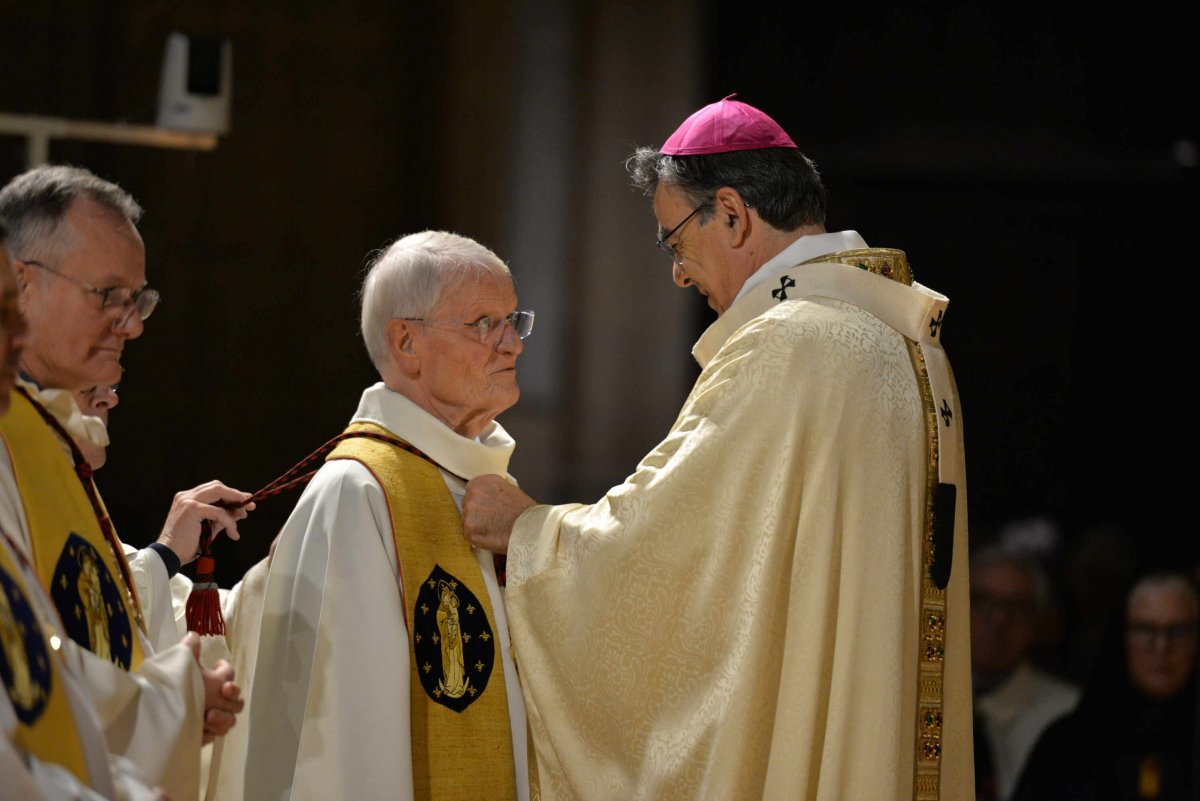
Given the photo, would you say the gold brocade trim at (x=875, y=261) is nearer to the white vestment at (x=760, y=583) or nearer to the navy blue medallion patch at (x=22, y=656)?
the white vestment at (x=760, y=583)

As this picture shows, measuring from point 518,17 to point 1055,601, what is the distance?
3.34 meters

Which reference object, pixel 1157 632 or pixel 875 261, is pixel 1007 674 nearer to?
pixel 1157 632

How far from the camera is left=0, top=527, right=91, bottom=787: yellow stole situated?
1728 millimetres

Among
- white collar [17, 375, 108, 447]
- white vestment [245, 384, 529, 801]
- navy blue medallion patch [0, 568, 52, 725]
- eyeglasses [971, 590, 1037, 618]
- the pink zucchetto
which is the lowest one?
eyeglasses [971, 590, 1037, 618]

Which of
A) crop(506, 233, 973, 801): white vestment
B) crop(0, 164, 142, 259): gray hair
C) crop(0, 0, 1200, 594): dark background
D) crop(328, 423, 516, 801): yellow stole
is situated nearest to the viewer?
crop(0, 164, 142, 259): gray hair

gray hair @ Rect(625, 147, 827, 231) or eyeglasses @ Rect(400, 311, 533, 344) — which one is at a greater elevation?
gray hair @ Rect(625, 147, 827, 231)

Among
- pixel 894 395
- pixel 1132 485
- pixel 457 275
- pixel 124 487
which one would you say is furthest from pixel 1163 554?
pixel 124 487

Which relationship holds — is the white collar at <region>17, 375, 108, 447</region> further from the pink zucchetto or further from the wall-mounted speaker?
the wall-mounted speaker

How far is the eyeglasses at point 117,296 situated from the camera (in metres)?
2.51

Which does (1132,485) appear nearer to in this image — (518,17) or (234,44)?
(518,17)

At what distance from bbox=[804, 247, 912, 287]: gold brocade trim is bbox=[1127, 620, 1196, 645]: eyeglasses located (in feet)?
10.0

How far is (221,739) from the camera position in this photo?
3.13m

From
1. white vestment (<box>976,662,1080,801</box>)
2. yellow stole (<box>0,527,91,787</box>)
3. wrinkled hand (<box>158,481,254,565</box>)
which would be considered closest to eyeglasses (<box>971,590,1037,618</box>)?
white vestment (<box>976,662,1080,801</box>)

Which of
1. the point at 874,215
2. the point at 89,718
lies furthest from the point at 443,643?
the point at 874,215
